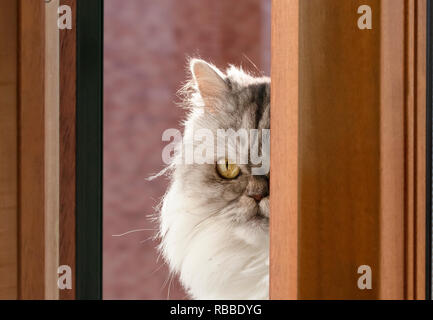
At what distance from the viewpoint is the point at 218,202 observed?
100cm

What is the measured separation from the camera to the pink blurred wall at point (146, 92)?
0.87 metres

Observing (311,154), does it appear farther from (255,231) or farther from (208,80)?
(208,80)

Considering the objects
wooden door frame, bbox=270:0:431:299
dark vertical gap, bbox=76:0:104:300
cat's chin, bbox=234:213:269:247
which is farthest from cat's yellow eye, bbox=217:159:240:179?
wooden door frame, bbox=270:0:431:299

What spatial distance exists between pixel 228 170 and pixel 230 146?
0.06 metres

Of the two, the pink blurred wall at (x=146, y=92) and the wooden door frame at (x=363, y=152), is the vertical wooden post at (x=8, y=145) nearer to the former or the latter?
the pink blurred wall at (x=146, y=92)

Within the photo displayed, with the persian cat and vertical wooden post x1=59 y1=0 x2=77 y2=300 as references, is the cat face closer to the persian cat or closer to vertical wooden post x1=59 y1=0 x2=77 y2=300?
the persian cat

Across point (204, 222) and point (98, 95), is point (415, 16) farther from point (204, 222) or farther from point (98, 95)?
point (204, 222)

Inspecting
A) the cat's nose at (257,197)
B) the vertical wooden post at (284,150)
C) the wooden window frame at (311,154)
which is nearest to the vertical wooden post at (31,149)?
the wooden window frame at (311,154)

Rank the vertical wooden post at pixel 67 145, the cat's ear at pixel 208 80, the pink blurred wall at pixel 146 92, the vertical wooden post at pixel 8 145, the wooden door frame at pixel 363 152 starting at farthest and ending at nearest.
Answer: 1. the cat's ear at pixel 208 80
2. the pink blurred wall at pixel 146 92
3. the vertical wooden post at pixel 67 145
4. the vertical wooden post at pixel 8 145
5. the wooden door frame at pixel 363 152

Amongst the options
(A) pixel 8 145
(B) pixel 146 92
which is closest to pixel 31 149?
(A) pixel 8 145

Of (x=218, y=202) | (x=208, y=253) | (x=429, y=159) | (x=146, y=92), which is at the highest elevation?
(x=146, y=92)

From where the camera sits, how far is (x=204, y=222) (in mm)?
1009

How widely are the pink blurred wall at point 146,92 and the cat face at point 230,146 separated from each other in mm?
49

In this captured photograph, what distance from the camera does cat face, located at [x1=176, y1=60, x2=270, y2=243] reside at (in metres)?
0.95
